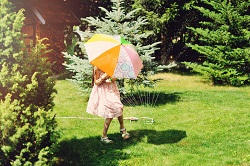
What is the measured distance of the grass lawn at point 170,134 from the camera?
6.86 m

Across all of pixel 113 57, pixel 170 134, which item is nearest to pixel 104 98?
pixel 113 57

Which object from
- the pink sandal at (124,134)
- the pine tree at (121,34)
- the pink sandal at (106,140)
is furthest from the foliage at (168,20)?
the pink sandal at (106,140)

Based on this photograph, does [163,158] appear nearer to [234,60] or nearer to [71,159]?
[71,159]

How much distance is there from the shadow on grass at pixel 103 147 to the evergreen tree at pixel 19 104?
3.65ft

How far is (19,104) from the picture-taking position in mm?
5531

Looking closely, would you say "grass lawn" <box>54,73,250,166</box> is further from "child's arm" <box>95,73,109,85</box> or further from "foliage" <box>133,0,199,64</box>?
"foliage" <box>133,0,199,64</box>

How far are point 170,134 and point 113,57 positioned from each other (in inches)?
100

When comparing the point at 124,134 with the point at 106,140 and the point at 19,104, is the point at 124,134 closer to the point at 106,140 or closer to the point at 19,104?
the point at 106,140

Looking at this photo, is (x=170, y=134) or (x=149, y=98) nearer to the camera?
(x=170, y=134)

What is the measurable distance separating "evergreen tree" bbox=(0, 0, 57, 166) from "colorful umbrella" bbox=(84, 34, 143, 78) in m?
1.38

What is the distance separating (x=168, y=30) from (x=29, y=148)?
45.4 feet

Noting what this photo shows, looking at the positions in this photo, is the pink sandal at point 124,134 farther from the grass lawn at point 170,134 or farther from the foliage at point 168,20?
the foliage at point 168,20

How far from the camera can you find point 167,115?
33.0 feet

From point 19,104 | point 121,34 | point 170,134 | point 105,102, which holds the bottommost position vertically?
point 170,134
